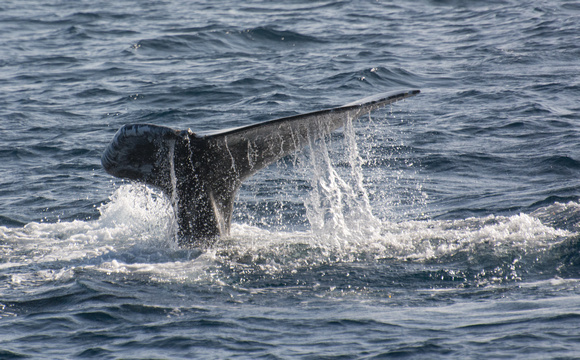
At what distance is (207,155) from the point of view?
6.87 metres

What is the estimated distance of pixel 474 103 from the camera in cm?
1417

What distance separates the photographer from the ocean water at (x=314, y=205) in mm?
5590

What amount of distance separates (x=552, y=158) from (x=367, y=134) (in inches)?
123

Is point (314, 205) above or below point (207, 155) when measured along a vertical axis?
below

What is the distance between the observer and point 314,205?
801 centimetres

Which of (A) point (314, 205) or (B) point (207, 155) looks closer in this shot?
(B) point (207, 155)

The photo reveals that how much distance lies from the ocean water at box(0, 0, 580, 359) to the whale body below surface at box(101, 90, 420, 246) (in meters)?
0.32

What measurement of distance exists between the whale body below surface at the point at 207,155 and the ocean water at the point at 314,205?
1.05ft

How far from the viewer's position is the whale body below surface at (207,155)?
644 cm

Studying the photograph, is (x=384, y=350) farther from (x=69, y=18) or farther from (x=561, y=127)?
(x=69, y=18)

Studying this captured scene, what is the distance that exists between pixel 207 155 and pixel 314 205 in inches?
62.9

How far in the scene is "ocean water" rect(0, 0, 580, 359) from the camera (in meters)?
5.59

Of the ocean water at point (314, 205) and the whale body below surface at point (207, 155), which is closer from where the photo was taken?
the ocean water at point (314, 205)

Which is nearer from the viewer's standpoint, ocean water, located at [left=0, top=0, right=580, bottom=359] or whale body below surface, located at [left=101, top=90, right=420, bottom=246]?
ocean water, located at [left=0, top=0, right=580, bottom=359]
